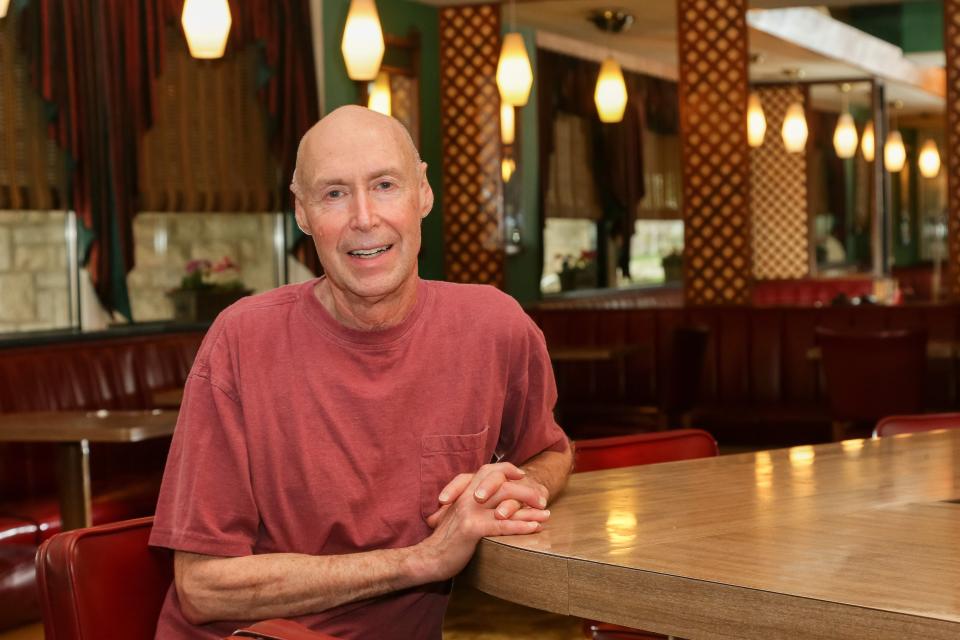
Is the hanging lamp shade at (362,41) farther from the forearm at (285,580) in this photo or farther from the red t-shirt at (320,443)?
the forearm at (285,580)

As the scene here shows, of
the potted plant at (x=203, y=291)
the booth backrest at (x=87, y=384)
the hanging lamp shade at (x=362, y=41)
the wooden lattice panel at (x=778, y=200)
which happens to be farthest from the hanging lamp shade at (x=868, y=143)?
the booth backrest at (x=87, y=384)

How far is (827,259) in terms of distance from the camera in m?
13.9

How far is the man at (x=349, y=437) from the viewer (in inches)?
55.5

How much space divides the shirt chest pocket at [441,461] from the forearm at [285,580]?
106mm

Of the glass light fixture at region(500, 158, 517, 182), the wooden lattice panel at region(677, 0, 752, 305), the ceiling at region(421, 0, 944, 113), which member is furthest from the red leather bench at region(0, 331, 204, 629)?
the ceiling at region(421, 0, 944, 113)

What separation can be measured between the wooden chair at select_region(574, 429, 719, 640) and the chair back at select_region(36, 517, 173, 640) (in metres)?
0.69

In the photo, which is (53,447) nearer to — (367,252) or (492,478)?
(367,252)

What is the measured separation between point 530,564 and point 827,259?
521 inches

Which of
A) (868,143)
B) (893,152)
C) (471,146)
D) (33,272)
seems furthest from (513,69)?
(868,143)

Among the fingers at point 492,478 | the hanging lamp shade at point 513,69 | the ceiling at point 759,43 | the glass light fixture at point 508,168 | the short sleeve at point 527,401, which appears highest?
the ceiling at point 759,43

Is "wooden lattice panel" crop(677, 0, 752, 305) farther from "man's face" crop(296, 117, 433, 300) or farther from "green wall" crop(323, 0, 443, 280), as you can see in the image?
"man's face" crop(296, 117, 433, 300)

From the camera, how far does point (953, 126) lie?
22.7 ft

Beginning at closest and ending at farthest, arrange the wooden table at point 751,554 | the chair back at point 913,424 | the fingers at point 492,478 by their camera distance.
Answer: the wooden table at point 751,554
the fingers at point 492,478
the chair back at point 913,424

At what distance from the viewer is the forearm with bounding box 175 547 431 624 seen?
140cm
